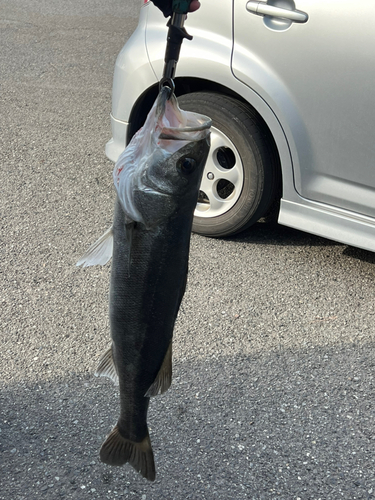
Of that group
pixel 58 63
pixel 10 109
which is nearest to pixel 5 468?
pixel 10 109

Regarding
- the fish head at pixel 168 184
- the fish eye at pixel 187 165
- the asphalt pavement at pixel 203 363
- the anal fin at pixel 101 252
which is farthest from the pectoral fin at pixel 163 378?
the asphalt pavement at pixel 203 363

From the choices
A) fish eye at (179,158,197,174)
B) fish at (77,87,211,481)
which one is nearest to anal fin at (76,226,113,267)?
fish at (77,87,211,481)

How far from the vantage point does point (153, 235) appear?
160 cm

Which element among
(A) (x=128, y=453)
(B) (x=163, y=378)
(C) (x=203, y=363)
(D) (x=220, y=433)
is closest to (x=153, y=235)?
(B) (x=163, y=378)

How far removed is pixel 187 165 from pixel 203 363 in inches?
63.5

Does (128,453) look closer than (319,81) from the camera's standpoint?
Yes

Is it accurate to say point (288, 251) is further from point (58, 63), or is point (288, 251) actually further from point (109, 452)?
point (58, 63)

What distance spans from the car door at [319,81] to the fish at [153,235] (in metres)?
1.74

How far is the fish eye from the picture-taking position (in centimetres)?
157

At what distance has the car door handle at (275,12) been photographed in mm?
3100

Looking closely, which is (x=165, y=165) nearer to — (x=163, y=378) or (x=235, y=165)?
A: (x=163, y=378)

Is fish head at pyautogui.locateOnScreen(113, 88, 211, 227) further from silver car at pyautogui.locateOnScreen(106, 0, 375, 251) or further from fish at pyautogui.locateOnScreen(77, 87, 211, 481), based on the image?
silver car at pyautogui.locateOnScreen(106, 0, 375, 251)

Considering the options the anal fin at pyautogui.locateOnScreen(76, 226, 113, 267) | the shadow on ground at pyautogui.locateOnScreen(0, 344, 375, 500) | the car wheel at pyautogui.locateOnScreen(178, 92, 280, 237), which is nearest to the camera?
the anal fin at pyautogui.locateOnScreen(76, 226, 113, 267)

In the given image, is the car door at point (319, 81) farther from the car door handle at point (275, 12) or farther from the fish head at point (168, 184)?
the fish head at point (168, 184)
